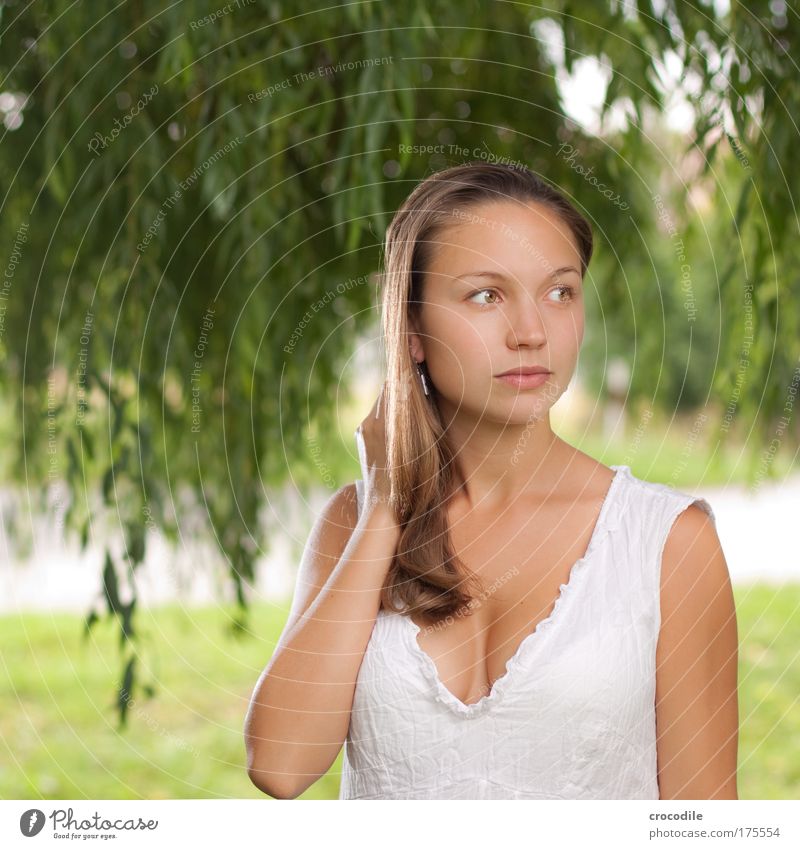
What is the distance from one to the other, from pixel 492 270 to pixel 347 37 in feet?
1.40

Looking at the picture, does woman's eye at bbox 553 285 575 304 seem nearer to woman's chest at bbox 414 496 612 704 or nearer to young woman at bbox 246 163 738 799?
young woman at bbox 246 163 738 799

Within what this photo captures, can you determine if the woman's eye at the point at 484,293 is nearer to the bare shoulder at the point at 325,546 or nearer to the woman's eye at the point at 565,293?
the woman's eye at the point at 565,293

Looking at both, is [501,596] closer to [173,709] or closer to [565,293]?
[565,293]

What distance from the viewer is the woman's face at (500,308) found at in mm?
976

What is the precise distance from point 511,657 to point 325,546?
8.8 inches

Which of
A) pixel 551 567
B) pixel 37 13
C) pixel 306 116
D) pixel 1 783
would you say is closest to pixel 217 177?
pixel 306 116

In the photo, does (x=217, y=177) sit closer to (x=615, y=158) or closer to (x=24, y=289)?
(x=24, y=289)

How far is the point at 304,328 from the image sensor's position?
1537 mm

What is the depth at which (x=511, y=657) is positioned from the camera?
3.20 ft

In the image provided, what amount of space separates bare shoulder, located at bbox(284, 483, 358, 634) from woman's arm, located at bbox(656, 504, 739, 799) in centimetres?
33

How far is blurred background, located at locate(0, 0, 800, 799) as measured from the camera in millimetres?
1225
